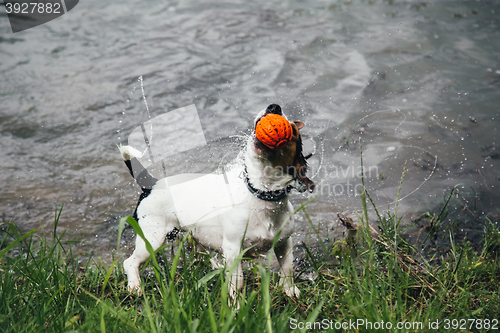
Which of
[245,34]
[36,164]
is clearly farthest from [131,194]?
[245,34]

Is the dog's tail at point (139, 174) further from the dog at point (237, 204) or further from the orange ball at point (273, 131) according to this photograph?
the orange ball at point (273, 131)

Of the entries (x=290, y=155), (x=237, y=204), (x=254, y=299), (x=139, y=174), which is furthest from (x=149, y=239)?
(x=290, y=155)

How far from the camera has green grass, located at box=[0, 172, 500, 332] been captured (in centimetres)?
161

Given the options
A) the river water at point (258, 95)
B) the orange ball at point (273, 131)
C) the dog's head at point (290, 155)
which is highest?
the orange ball at point (273, 131)

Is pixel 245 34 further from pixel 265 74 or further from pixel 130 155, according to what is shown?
pixel 130 155

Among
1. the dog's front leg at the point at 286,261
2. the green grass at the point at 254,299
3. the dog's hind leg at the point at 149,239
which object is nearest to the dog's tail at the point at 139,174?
the dog's hind leg at the point at 149,239

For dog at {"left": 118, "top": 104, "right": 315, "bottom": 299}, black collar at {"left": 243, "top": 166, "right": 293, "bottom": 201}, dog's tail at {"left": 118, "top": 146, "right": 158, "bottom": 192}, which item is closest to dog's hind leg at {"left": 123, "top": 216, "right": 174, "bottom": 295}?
dog at {"left": 118, "top": 104, "right": 315, "bottom": 299}

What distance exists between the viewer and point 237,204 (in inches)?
84.6

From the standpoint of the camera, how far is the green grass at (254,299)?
161 cm

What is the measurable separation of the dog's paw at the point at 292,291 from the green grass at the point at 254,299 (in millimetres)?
41

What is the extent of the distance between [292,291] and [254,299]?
0.36 m

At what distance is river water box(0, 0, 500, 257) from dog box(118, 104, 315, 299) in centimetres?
103

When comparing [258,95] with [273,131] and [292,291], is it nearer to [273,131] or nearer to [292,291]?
[292,291]

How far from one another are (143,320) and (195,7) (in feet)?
23.4
